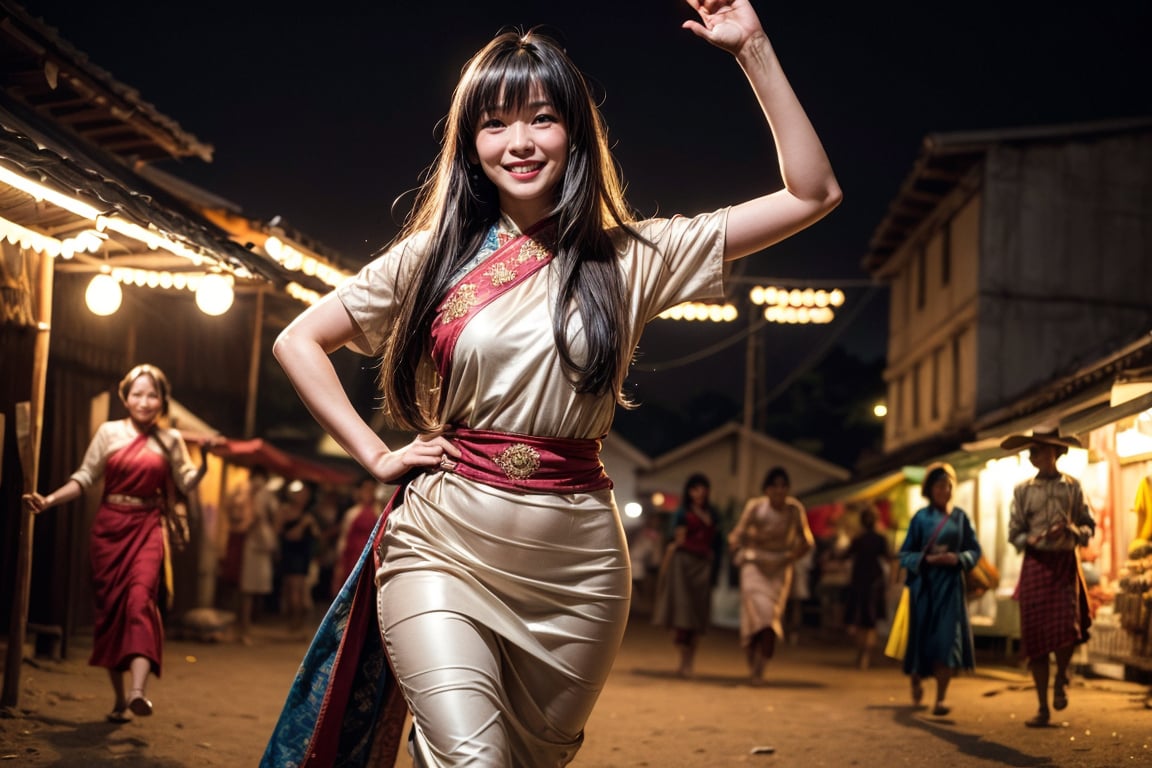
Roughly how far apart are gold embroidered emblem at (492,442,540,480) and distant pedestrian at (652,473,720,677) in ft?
37.0

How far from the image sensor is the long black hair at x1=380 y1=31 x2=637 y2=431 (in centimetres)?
346

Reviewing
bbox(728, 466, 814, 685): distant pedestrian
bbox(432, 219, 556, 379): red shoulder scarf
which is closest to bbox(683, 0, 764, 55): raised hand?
bbox(432, 219, 556, 379): red shoulder scarf

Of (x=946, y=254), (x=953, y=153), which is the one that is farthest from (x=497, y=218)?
(x=946, y=254)

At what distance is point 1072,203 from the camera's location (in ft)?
87.5

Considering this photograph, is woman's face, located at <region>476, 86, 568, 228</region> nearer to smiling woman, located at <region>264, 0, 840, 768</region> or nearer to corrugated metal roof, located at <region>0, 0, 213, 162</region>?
smiling woman, located at <region>264, 0, 840, 768</region>

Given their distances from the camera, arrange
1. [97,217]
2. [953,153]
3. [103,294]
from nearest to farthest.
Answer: [97,217]
[103,294]
[953,153]

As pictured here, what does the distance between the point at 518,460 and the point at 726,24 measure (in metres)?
1.14

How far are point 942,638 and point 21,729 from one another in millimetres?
6747

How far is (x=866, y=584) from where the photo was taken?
18219 mm

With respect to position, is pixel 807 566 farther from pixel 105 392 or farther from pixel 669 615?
pixel 105 392

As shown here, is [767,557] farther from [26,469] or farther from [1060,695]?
[26,469]

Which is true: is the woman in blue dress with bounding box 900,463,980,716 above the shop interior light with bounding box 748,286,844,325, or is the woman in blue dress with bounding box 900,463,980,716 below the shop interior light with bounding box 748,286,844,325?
below

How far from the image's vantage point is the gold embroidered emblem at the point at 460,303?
11.4 feet

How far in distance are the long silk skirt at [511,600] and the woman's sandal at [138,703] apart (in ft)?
18.2
